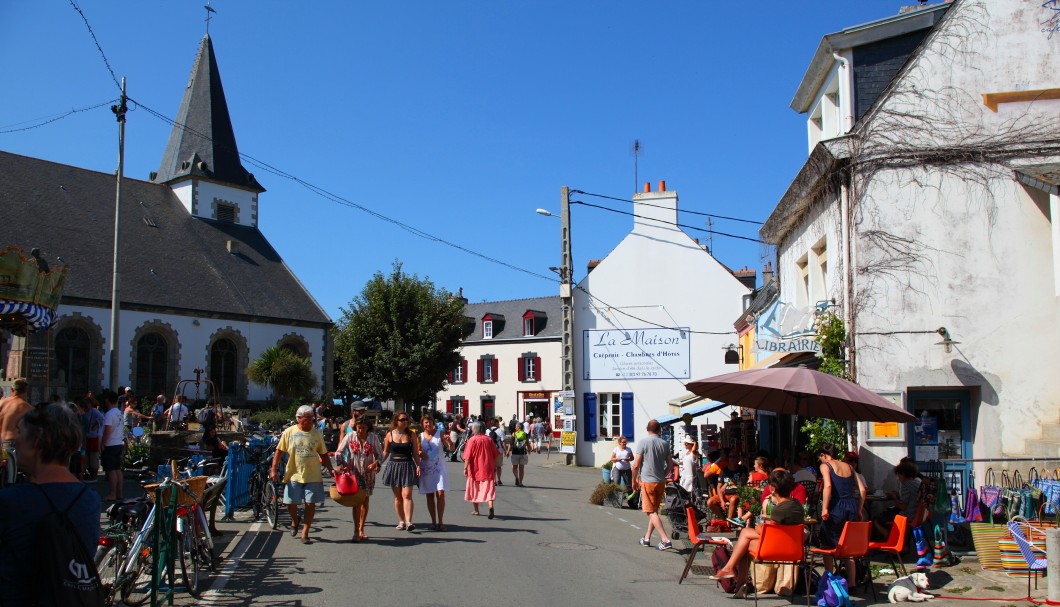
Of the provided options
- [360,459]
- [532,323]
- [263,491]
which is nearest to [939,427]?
[360,459]

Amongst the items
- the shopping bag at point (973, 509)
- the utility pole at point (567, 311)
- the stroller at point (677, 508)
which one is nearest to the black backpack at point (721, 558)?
the stroller at point (677, 508)

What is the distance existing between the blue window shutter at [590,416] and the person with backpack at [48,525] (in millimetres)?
26251

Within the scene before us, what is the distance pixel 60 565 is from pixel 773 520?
6.01m

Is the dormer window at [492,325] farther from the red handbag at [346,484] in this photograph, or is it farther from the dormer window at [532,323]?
the red handbag at [346,484]

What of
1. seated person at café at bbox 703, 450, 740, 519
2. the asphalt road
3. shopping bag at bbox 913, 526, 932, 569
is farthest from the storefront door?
the asphalt road

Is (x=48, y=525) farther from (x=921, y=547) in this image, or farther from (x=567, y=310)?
(x=567, y=310)

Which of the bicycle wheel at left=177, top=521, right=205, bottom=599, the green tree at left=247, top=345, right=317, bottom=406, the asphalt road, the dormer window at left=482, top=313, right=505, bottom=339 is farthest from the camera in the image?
the dormer window at left=482, top=313, right=505, bottom=339

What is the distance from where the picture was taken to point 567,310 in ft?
97.4

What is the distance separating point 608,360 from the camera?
3003 centimetres

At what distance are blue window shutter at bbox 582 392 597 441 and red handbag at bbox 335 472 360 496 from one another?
779 inches

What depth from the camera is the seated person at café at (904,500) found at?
9925 mm

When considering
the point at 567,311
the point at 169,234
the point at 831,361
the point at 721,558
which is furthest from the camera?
the point at 169,234

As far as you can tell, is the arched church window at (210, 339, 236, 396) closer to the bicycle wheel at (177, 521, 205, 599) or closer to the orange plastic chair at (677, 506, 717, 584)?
the bicycle wheel at (177, 521, 205, 599)

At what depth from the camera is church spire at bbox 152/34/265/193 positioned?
46562 mm
